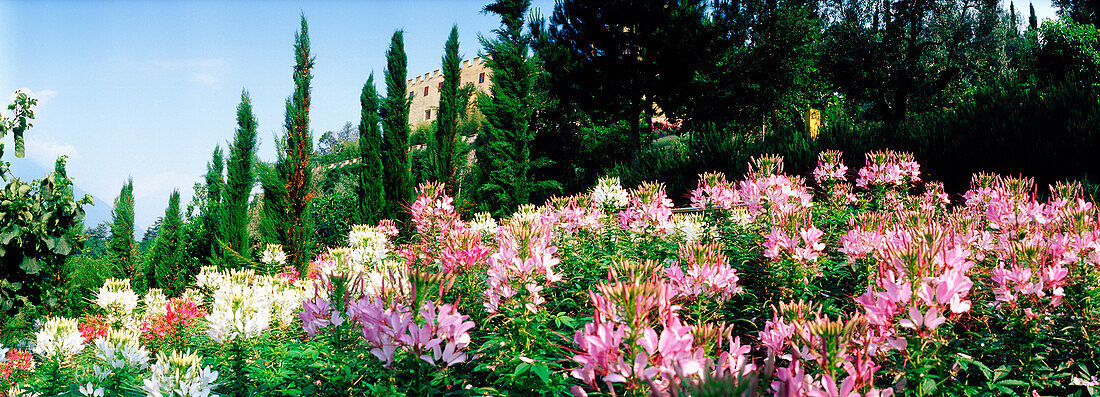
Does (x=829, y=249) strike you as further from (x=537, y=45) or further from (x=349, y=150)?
(x=349, y=150)

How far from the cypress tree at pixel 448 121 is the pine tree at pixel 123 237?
6.19m

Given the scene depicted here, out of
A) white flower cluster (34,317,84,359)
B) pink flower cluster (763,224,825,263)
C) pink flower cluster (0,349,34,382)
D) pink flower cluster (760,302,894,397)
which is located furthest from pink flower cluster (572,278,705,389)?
pink flower cluster (0,349,34,382)

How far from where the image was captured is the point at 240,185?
10234mm

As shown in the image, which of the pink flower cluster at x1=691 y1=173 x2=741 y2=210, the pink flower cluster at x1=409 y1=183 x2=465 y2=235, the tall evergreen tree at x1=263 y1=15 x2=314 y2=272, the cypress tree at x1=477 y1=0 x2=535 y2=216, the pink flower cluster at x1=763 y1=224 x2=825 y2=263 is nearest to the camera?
the pink flower cluster at x1=763 y1=224 x2=825 y2=263

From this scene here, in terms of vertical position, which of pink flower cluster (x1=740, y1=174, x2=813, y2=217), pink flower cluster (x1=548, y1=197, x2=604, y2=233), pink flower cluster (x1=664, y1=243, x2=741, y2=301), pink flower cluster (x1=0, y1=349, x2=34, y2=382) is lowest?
pink flower cluster (x1=0, y1=349, x2=34, y2=382)

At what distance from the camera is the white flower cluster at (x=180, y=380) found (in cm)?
210

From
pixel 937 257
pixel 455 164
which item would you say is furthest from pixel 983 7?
pixel 937 257

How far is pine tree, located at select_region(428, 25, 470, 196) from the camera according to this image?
12836 mm

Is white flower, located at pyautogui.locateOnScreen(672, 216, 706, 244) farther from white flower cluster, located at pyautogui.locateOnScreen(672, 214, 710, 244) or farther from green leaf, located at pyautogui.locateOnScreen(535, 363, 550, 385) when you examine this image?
green leaf, located at pyautogui.locateOnScreen(535, 363, 550, 385)

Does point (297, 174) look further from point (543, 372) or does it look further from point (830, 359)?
point (830, 359)

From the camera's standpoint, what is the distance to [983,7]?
21.2 meters

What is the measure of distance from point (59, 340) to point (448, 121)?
32.9ft

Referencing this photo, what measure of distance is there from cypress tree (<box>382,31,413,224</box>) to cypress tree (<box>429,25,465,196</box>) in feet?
2.36

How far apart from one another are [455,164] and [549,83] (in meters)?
4.77
